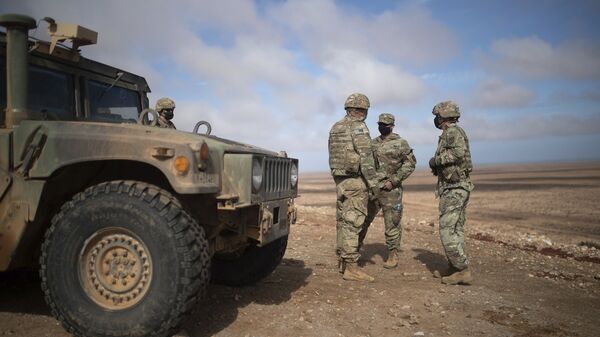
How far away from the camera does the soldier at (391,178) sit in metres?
5.90

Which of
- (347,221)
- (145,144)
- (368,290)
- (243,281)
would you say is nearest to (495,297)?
(368,290)

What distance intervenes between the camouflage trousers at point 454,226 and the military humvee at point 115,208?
7.37 feet

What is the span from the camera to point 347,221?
4.97 meters

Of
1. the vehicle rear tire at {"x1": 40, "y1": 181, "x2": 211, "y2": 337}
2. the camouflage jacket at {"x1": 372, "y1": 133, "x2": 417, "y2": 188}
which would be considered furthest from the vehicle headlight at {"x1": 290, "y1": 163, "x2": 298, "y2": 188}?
the camouflage jacket at {"x1": 372, "y1": 133, "x2": 417, "y2": 188}

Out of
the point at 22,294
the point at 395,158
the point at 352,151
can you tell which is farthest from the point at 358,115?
the point at 22,294

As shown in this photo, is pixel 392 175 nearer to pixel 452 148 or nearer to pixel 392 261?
pixel 392 261

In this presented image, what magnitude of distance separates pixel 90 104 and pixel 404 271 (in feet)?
13.0

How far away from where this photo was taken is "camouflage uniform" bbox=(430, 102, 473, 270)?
16.1 feet

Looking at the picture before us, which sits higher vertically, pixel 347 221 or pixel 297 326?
pixel 347 221

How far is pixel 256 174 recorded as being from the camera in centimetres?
315

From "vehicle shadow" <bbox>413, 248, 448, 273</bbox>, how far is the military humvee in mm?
3043

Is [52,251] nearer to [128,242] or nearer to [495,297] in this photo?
[128,242]

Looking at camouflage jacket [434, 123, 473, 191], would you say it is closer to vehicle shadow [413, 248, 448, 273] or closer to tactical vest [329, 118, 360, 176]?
tactical vest [329, 118, 360, 176]

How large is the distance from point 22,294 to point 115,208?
1936 millimetres
